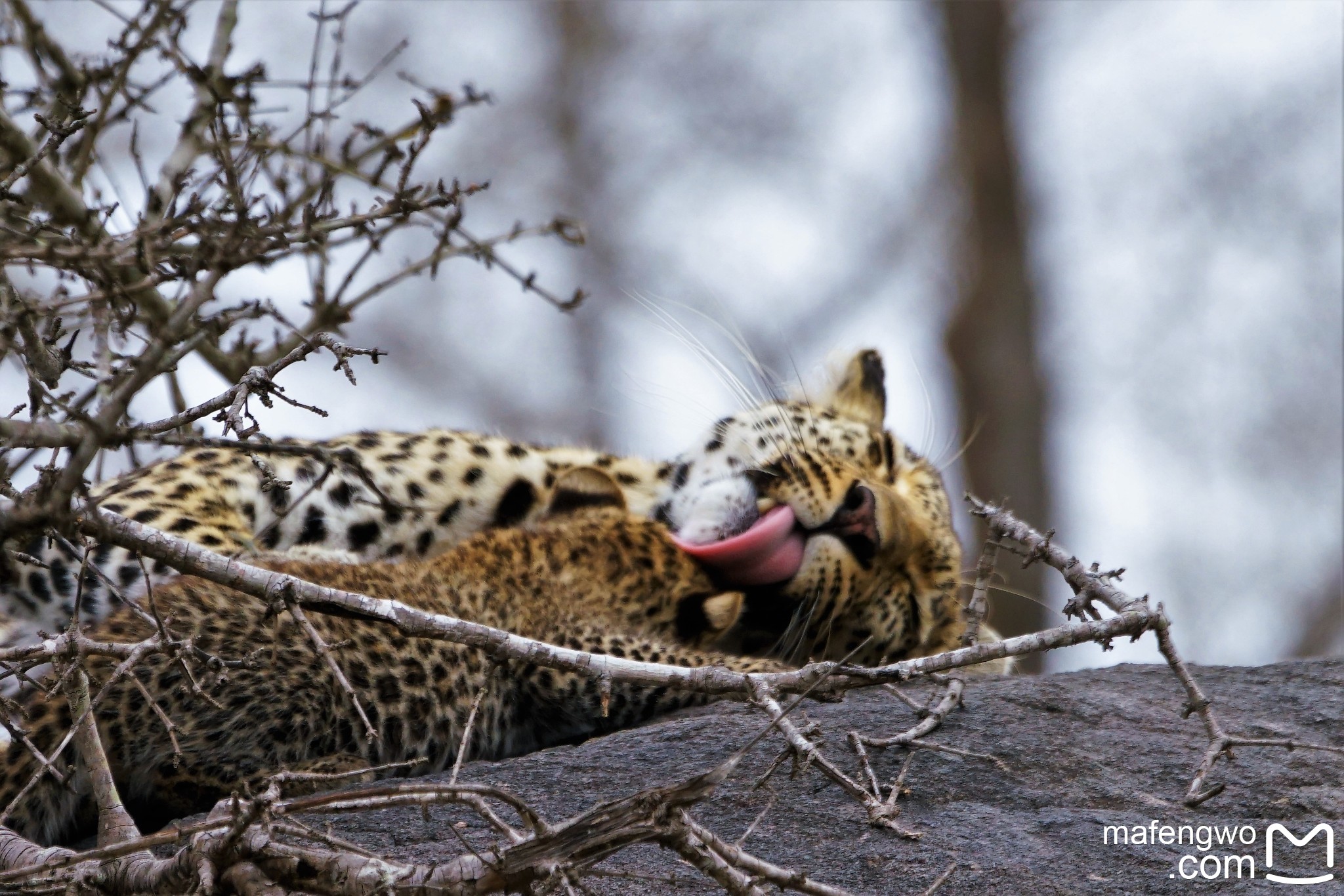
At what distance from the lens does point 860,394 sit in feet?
29.0

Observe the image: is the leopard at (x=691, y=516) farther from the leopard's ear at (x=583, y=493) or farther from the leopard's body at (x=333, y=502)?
the leopard's ear at (x=583, y=493)

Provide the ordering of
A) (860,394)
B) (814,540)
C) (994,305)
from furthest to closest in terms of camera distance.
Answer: (994,305)
(860,394)
(814,540)

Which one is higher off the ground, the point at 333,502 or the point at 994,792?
the point at 333,502

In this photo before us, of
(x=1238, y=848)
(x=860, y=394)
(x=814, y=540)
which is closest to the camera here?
(x=1238, y=848)

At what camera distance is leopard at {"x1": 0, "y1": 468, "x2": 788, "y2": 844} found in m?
4.96

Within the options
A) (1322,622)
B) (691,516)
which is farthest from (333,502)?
(1322,622)

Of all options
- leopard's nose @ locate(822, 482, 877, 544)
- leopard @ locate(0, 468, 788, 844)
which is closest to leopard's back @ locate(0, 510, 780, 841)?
leopard @ locate(0, 468, 788, 844)

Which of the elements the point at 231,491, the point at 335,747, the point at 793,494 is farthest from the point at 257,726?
the point at 793,494

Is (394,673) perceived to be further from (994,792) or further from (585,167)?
(585,167)

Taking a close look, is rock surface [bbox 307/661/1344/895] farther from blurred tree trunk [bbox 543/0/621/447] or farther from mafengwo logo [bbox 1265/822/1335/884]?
blurred tree trunk [bbox 543/0/621/447]

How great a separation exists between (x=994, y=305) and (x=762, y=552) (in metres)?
8.83

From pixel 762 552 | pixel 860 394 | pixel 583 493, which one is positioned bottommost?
pixel 762 552

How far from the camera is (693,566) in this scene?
6.95 m

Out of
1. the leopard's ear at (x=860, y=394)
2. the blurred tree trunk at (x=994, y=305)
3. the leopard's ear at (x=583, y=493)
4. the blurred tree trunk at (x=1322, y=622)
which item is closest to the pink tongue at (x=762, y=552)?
the leopard's ear at (x=583, y=493)
